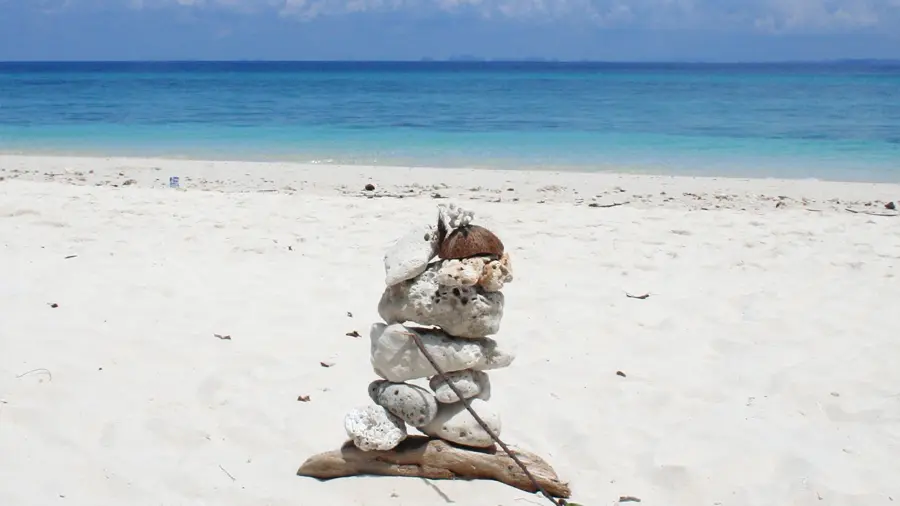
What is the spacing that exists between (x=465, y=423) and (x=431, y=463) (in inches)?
9.5

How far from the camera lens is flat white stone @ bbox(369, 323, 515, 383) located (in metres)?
3.46

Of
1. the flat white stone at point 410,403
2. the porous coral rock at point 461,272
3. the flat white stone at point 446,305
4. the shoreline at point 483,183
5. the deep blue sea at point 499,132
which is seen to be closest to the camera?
the porous coral rock at point 461,272

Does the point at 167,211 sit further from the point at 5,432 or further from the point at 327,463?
the point at 327,463

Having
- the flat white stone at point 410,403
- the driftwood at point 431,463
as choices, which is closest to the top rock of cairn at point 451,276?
the flat white stone at point 410,403

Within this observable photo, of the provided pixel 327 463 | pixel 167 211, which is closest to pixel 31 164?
pixel 167 211

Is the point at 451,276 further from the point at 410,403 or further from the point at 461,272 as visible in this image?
the point at 410,403

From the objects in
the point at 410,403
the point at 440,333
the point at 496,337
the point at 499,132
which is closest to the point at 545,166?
the point at 499,132

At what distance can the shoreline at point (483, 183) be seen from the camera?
11.1 meters

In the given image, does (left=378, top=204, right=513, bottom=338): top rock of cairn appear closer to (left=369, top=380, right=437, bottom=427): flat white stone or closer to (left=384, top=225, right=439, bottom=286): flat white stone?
(left=384, top=225, right=439, bottom=286): flat white stone

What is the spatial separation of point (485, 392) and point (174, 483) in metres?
1.40

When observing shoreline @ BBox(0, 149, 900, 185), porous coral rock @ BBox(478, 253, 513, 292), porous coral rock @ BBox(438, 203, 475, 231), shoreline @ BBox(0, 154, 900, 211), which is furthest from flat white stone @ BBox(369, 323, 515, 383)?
shoreline @ BBox(0, 149, 900, 185)

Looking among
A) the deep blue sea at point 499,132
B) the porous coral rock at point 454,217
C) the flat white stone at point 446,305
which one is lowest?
the deep blue sea at point 499,132

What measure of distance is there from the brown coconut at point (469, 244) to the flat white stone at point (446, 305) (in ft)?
0.32

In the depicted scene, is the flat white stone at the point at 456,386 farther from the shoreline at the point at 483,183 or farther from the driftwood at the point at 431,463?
the shoreline at the point at 483,183
